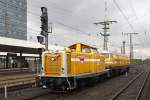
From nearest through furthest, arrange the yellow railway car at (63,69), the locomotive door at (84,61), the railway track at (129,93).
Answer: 1. the railway track at (129,93)
2. the yellow railway car at (63,69)
3. the locomotive door at (84,61)

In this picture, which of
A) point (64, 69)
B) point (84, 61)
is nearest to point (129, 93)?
point (84, 61)

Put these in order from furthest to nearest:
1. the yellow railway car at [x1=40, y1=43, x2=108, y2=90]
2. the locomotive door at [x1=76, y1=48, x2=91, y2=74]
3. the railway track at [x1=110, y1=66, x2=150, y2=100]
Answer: the locomotive door at [x1=76, y1=48, x2=91, y2=74] < the yellow railway car at [x1=40, y1=43, x2=108, y2=90] < the railway track at [x1=110, y1=66, x2=150, y2=100]

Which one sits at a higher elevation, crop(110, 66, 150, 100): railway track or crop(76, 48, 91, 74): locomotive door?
crop(76, 48, 91, 74): locomotive door

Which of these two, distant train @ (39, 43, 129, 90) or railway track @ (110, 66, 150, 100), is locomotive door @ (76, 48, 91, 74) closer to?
distant train @ (39, 43, 129, 90)

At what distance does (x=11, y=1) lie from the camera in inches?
842

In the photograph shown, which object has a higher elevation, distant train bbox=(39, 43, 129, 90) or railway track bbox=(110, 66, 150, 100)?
distant train bbox=(39, 43, 129, 90)

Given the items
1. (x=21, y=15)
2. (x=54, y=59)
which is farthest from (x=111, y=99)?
(x=21, y=15)

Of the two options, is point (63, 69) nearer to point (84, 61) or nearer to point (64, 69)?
point (64, 69)

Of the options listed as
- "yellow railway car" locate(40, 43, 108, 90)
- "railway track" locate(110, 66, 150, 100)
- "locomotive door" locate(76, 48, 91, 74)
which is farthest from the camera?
"locomotive door" locate(76, 48, 91, 74)

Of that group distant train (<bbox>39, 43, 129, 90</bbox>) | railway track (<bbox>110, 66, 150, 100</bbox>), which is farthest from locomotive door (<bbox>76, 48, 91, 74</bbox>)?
railway track (<bbox>110, 66, 150, 100</bbox>)

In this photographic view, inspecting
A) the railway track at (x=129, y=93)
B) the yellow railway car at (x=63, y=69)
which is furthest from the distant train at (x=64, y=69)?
the railway track at (x=129, y=93)

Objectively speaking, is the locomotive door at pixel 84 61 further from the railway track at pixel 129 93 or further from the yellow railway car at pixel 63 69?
the railway track at pixel 129 93

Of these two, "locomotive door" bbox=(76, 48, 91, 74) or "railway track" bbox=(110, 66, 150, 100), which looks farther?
"locomotive door" bbox=(76, 48, 91, 74)

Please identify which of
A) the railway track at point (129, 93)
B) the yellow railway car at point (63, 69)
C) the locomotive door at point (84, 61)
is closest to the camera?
the railway track at point (129, 93)
